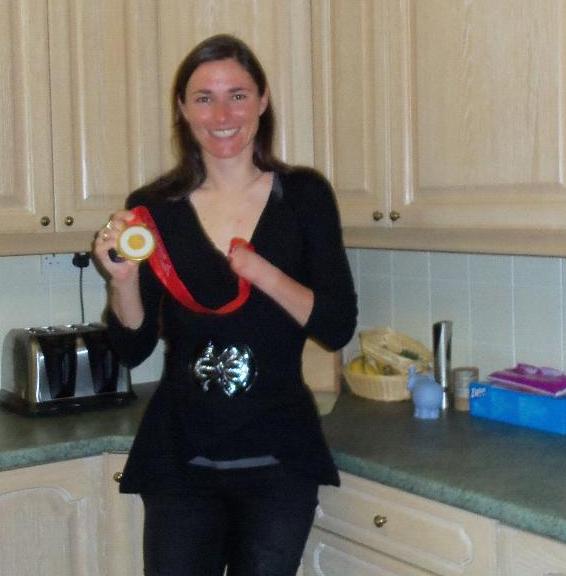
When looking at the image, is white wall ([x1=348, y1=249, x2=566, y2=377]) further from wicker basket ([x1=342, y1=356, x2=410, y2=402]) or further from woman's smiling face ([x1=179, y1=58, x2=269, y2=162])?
woman's smiling face ([x1=179, y1=58, x2=269, y2=162])

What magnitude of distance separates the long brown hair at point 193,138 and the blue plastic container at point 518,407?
68 cm

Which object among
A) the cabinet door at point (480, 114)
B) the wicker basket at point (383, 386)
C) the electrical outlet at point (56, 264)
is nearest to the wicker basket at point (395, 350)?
the wicker basket at point (383, 386)

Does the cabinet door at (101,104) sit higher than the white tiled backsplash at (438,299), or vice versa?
the cabinet door at (101,104)

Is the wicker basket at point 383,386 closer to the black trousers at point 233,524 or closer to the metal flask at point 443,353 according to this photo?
the metal flask at point 443,353

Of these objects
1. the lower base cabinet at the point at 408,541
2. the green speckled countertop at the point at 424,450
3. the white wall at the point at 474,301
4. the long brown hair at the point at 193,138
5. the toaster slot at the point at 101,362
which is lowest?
the lower base cabinet at the point at 408,541

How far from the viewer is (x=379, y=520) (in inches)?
72.5

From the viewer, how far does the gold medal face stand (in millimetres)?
1716

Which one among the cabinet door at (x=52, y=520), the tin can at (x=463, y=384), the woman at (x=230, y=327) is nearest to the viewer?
the woman at (x=230, y=327)

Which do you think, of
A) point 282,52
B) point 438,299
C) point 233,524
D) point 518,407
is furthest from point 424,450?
point 282,52

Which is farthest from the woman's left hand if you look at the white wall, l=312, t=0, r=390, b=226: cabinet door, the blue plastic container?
the white wall

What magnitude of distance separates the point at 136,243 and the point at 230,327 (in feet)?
0.78

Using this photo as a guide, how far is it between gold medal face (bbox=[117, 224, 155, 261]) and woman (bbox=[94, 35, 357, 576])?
16 millimetres

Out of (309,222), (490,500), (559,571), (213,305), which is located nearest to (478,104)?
(309,222)

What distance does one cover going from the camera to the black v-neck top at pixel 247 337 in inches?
70.1
